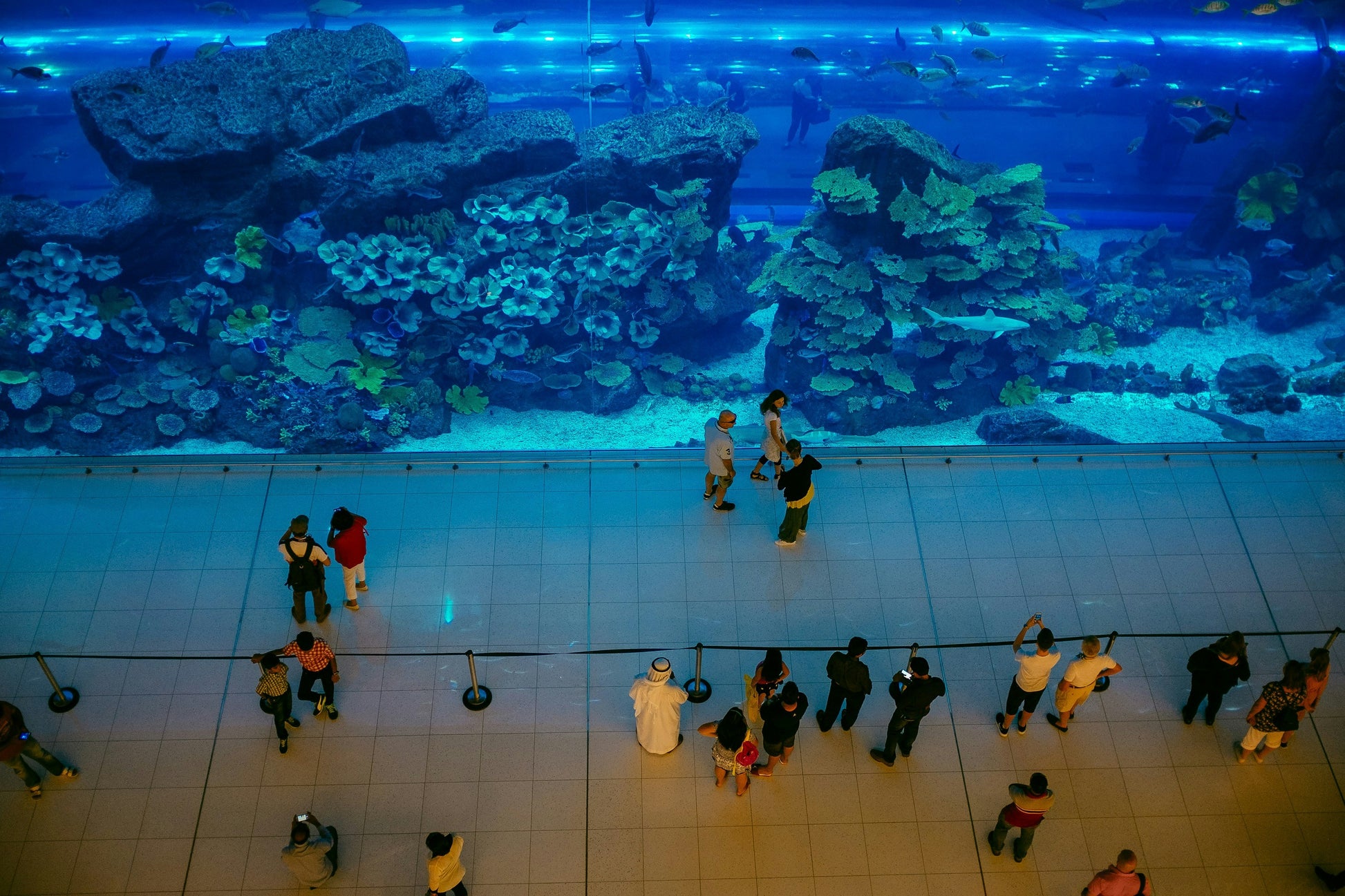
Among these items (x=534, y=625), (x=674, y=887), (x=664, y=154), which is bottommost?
(x=674, y=887)

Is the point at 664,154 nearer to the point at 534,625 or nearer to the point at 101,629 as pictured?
the point at 534,625

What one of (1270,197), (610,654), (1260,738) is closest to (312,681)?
(610,654)

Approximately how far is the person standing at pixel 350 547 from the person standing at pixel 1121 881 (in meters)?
4.53

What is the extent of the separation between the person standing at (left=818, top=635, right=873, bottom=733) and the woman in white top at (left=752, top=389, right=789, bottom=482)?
62.7 inches

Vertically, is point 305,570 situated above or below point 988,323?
below

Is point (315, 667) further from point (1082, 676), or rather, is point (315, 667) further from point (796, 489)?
point (1082, 676)

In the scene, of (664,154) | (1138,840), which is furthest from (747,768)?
(664,154)

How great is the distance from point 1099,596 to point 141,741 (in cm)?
637

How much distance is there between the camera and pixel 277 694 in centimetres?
468

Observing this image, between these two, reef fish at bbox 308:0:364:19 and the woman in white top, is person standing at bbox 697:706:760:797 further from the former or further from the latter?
reef fish at bbox 308:0:364:19

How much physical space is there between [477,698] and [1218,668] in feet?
14.5

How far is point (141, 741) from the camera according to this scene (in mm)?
5141

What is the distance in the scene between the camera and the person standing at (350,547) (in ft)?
17.3

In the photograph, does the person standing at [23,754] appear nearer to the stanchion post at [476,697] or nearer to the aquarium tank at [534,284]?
the stanchion post at [476,697]
